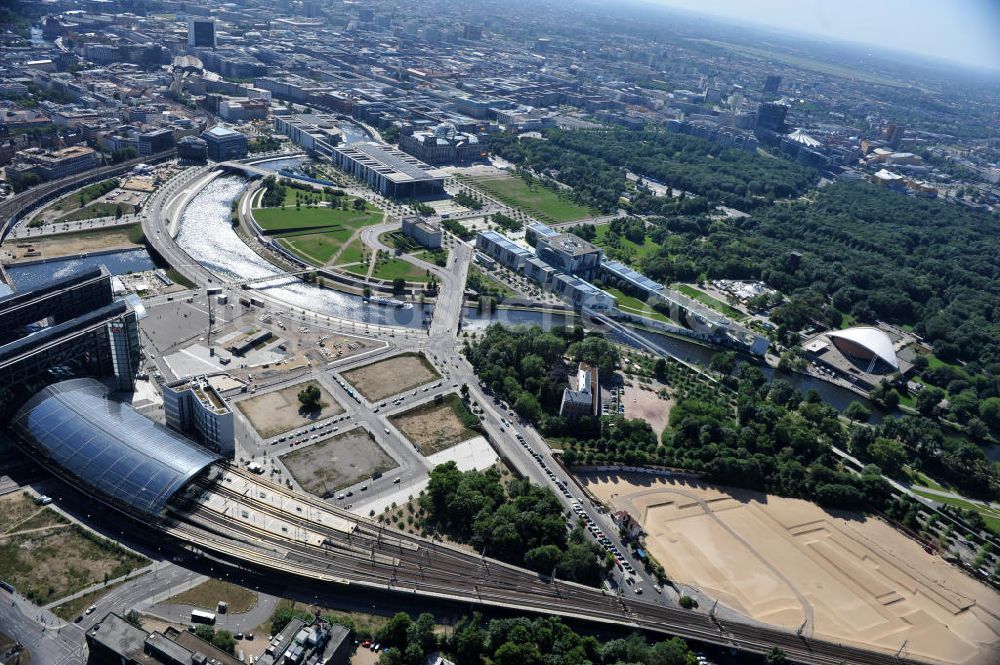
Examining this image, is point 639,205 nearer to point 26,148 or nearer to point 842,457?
point 842,457

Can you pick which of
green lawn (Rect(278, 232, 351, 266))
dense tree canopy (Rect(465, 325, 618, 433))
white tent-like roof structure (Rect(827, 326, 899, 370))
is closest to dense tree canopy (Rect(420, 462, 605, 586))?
dense tree canopy (Rect(465, 325, 618, 433))

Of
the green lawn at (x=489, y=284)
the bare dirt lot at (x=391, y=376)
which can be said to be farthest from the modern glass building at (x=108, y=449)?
the green lawn at (x=489, y=284)

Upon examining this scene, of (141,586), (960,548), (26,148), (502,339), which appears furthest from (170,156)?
(960,548)

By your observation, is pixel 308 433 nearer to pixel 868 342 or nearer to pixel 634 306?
pixel 634 306

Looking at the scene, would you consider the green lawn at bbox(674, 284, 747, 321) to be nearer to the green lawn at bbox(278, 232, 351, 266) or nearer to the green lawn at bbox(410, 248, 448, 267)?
the green lawn at bbox(410, 248, 448, 267)

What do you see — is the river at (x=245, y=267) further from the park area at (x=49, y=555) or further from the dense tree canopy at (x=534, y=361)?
the park area at (x=49, y=555)
